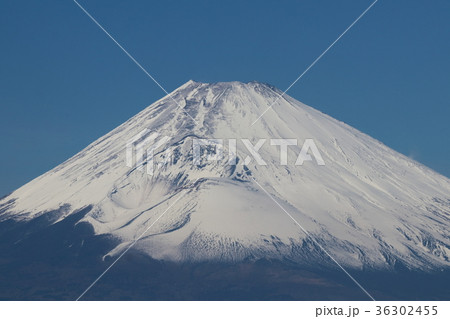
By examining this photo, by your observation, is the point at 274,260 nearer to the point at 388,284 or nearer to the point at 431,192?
the point at 388,284

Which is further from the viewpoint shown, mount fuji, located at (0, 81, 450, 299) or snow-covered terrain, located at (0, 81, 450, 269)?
snow-covered terrain, located at (0, 81, 450, 269)

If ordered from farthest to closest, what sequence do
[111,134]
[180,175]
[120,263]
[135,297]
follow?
1. [111,134]
2. [180,175]
3. [120,263]
4. [135,297]

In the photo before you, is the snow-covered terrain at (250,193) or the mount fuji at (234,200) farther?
the snow-covered terrain at (250,193)

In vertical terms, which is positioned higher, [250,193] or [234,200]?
[250,193]

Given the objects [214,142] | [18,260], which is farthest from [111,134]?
[18,260]

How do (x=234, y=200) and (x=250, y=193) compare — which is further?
(x=250, y=193)
